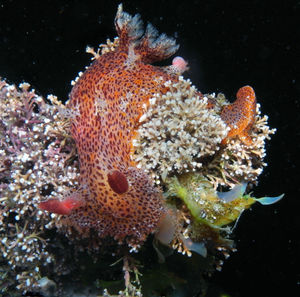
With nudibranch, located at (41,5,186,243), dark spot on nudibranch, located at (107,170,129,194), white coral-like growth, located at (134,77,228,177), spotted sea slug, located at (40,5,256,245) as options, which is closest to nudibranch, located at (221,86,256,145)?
spotted sea slug, located at (40,5,256,245)

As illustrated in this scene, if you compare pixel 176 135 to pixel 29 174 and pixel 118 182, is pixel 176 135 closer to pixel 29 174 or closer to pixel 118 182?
pixel 118 182

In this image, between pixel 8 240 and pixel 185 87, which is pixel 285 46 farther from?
pixel 8 240

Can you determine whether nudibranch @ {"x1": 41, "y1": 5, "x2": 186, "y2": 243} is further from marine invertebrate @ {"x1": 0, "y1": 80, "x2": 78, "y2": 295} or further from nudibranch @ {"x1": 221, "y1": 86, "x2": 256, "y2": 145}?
nudibranch @ {"x1": 221, "y1": 86, "x2": 256, "y2": 145}

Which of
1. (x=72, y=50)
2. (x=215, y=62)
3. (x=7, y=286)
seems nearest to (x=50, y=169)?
(x=7, y=286)

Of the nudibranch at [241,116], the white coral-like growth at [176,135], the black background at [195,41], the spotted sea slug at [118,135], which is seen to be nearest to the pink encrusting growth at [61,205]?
the spotted sea slug at [118,135]

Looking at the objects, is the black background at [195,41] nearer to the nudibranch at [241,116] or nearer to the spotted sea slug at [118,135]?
the spotted sea slug at [118,135]

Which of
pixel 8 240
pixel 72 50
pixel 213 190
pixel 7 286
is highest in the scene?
pixel 72 50

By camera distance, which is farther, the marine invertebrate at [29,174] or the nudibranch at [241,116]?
the marine invertebrate at [29,174]

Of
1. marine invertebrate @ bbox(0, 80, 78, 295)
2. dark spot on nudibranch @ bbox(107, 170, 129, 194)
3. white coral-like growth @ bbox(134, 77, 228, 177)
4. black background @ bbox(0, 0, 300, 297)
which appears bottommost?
dark spot on nudibranch @ bbox(107, 170, 129, 194)
